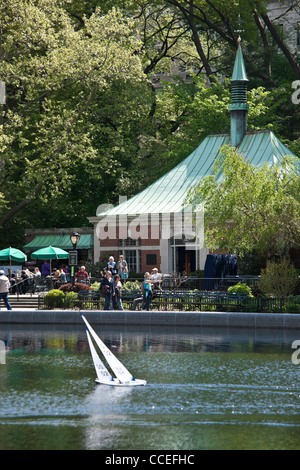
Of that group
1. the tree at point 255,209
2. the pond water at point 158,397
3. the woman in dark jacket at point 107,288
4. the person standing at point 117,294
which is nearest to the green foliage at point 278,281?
the tree at point 255,209

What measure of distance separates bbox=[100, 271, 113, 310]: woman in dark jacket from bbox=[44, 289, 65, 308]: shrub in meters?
2.37

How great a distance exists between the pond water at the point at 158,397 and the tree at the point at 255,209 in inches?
377

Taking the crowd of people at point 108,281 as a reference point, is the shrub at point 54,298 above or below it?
below

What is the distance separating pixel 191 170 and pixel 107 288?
53.5 feet

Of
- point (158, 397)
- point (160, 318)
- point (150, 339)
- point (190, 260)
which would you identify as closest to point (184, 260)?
point (190, 260)

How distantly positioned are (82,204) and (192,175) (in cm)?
1083

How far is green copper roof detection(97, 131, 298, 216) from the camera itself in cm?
4350

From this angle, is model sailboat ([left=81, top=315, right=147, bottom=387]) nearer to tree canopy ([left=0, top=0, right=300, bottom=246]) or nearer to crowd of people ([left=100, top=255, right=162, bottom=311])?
crowd of people ([left=100, top=255, right=162, bottom=311])

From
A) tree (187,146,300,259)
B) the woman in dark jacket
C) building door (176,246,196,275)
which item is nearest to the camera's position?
the woman in dark jacket

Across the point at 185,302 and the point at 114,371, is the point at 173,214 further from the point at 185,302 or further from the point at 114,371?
the point at 114,371

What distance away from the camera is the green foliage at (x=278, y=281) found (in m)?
29.9

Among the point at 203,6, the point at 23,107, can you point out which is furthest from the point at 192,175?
the point at 203,6

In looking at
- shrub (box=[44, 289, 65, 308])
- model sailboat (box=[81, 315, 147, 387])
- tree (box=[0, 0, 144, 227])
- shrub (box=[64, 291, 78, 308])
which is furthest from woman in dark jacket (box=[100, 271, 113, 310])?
tree (box=[0, 0, 144, 227])

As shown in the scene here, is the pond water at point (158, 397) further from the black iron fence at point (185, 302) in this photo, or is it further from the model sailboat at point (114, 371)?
the black iron fence at point (185, 302)
